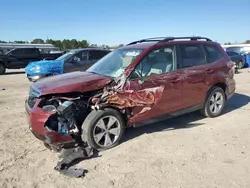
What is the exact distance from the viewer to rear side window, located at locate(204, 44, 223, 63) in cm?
607

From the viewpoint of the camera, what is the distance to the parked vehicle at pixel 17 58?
61.9 ft

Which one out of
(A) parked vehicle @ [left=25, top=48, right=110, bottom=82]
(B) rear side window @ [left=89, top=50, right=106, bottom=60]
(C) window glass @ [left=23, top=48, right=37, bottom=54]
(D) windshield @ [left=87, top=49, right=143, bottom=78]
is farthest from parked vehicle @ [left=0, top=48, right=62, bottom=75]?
(D) windshield @ [left=87, top=49, right=143, bottom=78]

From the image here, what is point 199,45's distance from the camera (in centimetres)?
598

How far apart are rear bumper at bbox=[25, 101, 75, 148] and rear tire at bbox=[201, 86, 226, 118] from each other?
332 centimetres

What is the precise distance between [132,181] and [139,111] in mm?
1537

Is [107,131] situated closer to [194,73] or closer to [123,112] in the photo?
[123,112]

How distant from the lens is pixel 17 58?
1962cm

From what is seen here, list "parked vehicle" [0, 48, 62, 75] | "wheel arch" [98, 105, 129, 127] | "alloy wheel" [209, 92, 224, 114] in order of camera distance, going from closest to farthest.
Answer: "wheel arch" [98, 105, 129, 127] < "alloy wheel" [209, 92, 224, 114] < "parked vehicle" [0, 48, 62, 75]

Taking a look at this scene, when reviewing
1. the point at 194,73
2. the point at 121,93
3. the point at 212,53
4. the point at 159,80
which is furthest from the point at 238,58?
the point at 121,93

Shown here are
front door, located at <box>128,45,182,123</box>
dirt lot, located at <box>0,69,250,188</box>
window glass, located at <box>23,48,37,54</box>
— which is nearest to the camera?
dirt lot, located at <box>0,69,250,188</box>

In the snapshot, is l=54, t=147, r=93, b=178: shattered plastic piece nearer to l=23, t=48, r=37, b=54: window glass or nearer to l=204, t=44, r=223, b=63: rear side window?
l=204, t=44, r=223, b=63: rear side window

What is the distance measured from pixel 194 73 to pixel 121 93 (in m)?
1.89

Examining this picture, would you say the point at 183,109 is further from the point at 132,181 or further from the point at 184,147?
the point at 132,181

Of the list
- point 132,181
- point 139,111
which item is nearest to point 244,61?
point 139,111
